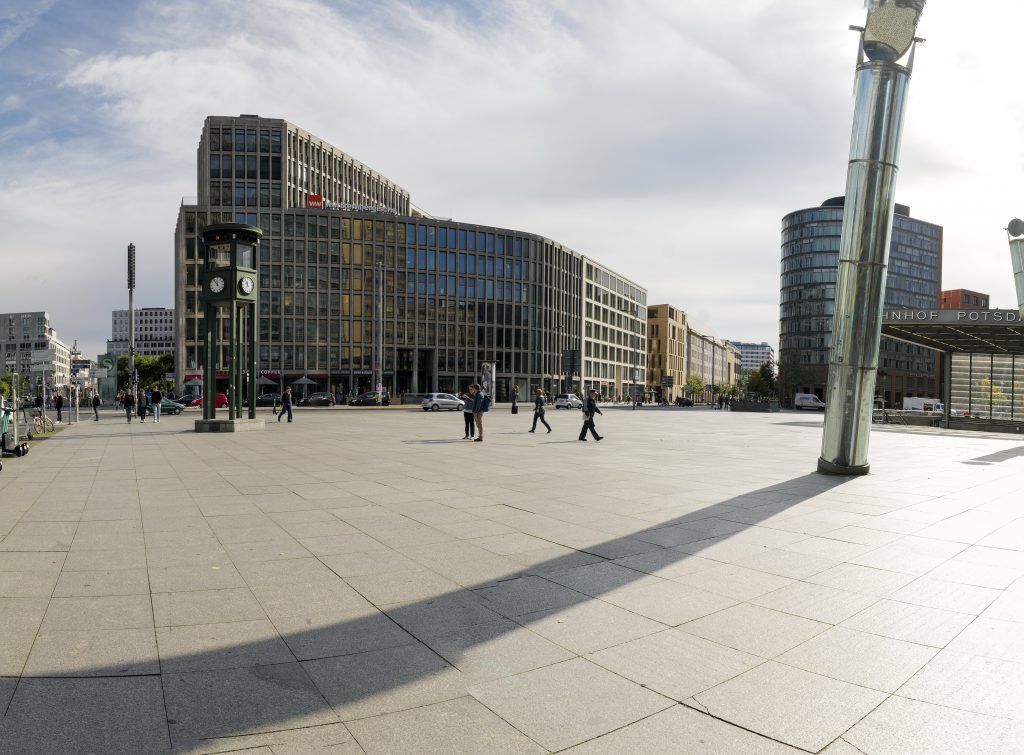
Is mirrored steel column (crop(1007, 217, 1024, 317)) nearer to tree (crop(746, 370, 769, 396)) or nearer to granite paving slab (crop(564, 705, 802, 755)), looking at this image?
granite paving slab (crop(564, 705, 802, 755))

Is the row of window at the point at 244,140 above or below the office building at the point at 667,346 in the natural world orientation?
above

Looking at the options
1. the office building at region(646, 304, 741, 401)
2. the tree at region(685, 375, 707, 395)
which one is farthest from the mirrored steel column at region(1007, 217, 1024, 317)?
the tree at region(685, 375, 707, 395)

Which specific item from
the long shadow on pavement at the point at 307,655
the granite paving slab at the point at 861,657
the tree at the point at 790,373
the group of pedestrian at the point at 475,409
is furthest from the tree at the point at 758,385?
the granite paving slab at the point at 861,657

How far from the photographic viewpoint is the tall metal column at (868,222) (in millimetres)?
12836

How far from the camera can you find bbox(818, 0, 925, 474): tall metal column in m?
12.8

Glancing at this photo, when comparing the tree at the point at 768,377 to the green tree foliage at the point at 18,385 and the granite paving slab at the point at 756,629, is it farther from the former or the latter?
the granite paving slab at the point at 756,629

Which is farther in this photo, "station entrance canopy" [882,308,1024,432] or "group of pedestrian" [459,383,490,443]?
"station entrance canopy" [882,308,1024,432]

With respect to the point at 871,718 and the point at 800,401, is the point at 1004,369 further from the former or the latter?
the point at 871,718

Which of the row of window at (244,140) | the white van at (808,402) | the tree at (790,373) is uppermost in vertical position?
the row of window at (244,140)

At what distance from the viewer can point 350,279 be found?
266 ft

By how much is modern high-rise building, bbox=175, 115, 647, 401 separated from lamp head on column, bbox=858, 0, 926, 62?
6046 centimetres

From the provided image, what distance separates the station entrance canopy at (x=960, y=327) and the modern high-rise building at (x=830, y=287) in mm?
79706

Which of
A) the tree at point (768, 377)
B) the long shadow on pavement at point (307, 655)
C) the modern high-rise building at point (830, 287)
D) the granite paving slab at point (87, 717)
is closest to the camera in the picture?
the granite paving slab at point (87, 717)

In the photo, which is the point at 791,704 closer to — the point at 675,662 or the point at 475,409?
the point at 675,662
